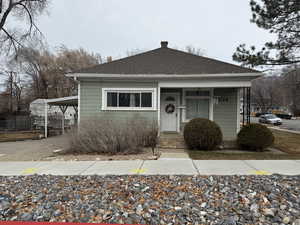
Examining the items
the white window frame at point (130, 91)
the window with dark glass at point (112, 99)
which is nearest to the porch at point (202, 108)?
the white window frame at point (130, 91)

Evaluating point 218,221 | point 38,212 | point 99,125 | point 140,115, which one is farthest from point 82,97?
point 218,221

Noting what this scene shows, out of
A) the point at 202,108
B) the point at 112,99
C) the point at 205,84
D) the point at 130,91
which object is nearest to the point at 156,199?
the point at 130,91

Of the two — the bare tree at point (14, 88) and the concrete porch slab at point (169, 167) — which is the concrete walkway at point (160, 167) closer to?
the concrete porch slab at point (169, 167)

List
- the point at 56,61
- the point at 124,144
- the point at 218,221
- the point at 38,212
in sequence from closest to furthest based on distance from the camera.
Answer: the point at 218,221, the point at 38,212, the point at 124,144, the point at 56,61

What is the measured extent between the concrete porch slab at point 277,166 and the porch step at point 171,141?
2970 mm

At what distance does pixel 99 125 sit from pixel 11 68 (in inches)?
916

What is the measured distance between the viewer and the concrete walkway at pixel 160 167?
4.51 meters

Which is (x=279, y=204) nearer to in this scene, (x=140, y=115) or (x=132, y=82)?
(x=140, y=115)

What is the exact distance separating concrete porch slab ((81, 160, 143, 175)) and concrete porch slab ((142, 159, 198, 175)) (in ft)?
0.89

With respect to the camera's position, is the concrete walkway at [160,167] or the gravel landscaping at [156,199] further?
the concrete walkway at [160,167]

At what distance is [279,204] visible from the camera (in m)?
2.87

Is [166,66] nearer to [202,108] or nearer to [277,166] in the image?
[202,108]

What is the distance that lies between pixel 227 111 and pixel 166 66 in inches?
165

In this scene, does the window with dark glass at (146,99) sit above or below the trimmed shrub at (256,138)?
above
